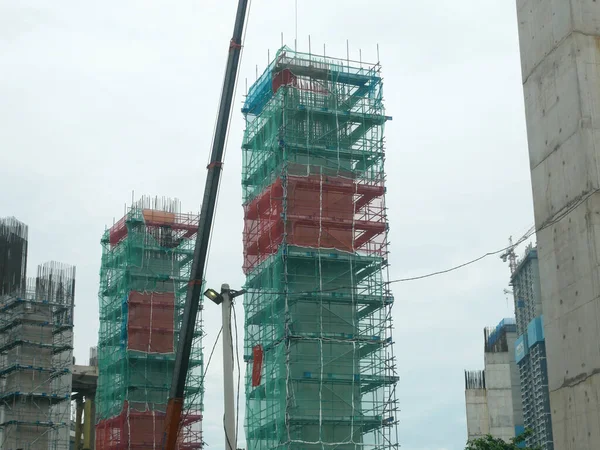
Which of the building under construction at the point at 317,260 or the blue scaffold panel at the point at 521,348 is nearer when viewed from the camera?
the building under construction at the point at 317,260

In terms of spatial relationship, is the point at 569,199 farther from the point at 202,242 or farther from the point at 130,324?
the point at 130,324

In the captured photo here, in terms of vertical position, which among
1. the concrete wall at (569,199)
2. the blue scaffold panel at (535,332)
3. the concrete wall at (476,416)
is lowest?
the concrete wall at (569,199)

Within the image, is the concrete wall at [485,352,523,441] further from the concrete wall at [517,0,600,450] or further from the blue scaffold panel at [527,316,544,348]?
the concrete wall at [517,0,600,450]

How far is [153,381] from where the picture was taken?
72375mm

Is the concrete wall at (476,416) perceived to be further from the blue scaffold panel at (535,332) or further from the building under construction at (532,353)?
the blue scaffold panel at (535,332)

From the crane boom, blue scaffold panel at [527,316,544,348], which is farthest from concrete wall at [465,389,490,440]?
the crane boom

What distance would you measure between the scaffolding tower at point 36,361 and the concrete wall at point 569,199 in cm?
4698

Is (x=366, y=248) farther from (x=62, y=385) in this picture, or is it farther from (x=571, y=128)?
(x=571, y=128)

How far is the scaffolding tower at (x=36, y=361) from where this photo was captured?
61.9m

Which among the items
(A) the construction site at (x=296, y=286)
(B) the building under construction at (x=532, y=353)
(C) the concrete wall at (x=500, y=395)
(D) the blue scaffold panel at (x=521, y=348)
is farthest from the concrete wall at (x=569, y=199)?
(C) the concrete wall at (x=500, y=395)

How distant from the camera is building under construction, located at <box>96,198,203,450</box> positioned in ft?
233

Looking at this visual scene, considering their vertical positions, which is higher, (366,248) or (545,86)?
(366,248)

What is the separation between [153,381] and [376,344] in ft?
80.0

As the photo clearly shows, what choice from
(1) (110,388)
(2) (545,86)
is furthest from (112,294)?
(2) (545,86)
